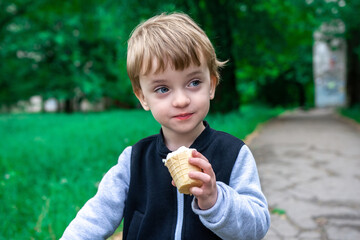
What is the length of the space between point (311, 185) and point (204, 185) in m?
3.19

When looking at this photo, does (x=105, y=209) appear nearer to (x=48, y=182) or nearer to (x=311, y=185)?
(x=48, y=182)

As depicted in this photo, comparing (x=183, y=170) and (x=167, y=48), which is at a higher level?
(x=167, y=48)

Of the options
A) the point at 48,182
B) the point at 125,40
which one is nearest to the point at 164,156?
the point at 125,40

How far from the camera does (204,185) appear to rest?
126 centimetres

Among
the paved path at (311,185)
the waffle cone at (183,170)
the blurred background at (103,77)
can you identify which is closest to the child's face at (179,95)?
the waffle cone at (183,170)

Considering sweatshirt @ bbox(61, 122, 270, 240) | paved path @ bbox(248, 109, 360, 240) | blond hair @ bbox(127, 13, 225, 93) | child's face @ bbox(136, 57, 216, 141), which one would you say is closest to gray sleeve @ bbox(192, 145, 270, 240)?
sweatshirt @ bbox(61, 122, 270, 240)

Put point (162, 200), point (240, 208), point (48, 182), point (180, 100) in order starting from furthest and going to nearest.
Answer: point (48, 182) < point (162, 200) < point (180, 100) < point (240, 208)

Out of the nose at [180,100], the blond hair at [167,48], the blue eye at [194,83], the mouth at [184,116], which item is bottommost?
the mouth at [184,116]

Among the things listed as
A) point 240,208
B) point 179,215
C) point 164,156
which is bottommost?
point 179,215

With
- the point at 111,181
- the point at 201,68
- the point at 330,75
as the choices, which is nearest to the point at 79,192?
the point at 111,181

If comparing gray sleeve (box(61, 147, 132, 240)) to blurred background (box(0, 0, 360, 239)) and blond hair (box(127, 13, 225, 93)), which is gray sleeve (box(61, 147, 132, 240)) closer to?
blond hair (box(127, 13, 225, 93))

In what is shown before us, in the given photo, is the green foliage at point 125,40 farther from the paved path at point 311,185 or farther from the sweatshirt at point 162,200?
the paved path at point 311,185

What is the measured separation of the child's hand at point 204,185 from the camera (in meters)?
1.23

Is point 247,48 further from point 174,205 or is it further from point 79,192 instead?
point 174,205
